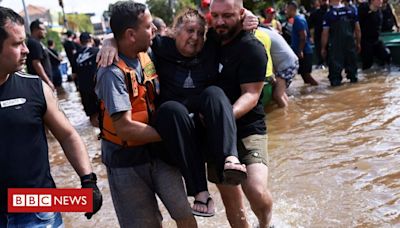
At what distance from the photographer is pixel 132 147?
3.03 meters

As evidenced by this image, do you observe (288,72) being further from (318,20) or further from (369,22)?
(318,20)

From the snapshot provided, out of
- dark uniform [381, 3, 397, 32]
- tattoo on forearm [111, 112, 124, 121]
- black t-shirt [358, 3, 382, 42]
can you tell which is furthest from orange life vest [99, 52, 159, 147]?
dark uniform [381, 3, 397, 32]

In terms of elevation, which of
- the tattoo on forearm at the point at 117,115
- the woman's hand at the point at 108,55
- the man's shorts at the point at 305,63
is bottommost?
the man's shorts at the point at 305,63

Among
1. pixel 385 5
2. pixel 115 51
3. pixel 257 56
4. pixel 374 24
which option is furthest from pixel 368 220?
pixel 385 5

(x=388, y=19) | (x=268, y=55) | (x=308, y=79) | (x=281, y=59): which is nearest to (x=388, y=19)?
(x=388, y=19)

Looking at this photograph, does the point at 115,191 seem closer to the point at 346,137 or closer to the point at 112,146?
the point at 112,146

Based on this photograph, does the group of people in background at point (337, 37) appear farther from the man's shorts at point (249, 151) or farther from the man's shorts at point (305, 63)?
the man's shorts at point (249, 151)

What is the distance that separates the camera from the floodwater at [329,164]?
412 centimetres

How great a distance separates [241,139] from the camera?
11.2ft

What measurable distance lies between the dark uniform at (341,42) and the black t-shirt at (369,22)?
1.62 meters

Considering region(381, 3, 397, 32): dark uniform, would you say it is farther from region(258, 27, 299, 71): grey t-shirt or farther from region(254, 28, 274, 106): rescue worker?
region(258, 27, 299, 71): grey t-shirt

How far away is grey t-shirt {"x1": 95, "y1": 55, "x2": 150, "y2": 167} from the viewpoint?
9.27ft

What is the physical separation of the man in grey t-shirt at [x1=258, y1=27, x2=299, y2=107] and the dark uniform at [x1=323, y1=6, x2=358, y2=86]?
252cm

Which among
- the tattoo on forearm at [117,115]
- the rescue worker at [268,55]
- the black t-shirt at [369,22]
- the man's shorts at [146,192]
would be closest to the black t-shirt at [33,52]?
the rescue worker at [268,55]
